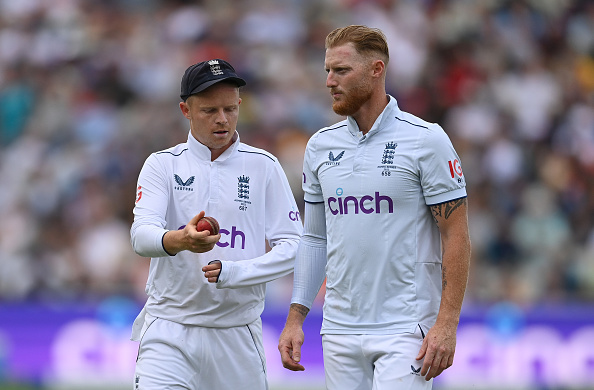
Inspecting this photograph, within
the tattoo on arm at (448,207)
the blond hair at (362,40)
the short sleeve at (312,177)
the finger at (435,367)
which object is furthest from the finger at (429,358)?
the blond hair at (362,40)

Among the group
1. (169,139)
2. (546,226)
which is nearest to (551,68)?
(546,226)

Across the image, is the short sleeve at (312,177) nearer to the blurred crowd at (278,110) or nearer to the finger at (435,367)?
the finger at (435,367)

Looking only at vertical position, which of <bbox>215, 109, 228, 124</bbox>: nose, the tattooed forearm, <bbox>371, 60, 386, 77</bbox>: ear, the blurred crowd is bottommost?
the tattooed forearm

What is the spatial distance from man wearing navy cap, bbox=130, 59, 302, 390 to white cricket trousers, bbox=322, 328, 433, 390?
0.68 metres

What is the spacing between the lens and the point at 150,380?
528cm

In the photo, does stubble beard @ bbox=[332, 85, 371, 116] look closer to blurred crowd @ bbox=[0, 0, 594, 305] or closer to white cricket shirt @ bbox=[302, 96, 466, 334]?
white cricket shirt @ bbox=[302, 96, 466, 334]

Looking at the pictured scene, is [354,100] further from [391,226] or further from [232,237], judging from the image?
[232,237]

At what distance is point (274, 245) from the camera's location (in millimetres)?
5703

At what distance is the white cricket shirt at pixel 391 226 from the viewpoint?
482cm

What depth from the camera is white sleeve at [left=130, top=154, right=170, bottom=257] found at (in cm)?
514

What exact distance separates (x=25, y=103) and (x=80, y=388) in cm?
533

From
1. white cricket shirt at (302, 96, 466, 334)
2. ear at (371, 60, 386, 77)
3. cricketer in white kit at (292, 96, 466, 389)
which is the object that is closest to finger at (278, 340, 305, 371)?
cricketer in white kit at (292, 96, 466, 389)

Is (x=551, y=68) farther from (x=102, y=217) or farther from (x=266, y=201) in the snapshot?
(x=266, y=201)

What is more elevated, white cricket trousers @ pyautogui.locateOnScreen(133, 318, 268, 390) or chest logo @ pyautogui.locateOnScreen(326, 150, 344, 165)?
chest logo @ pyautogui.locateOnScreen(326, 150, 344, 165)
